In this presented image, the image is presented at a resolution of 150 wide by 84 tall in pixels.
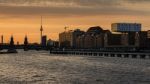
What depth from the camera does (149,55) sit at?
624ft

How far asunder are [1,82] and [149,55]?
402 feet

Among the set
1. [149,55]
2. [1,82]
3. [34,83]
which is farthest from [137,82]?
[149,55]

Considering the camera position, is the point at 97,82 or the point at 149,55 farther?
the point at 149,55

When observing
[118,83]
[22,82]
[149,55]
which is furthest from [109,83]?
[149,55]

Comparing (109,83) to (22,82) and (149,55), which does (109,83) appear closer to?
(22,82)

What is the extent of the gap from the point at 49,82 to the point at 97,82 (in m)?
6.58

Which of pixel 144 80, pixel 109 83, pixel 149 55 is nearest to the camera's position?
pixel 109 83

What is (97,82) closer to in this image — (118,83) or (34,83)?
(118,83)

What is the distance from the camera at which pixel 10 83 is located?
71.8 meters

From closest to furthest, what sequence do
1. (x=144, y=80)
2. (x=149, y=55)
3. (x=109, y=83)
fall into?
(x=109, y=83) < (x=144, y=80) < (x=149, y=55)

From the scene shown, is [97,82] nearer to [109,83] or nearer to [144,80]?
[109,83]

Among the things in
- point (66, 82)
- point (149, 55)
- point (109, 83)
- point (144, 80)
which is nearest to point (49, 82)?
point (66, 82)

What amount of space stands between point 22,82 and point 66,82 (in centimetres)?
610

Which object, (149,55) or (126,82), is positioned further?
(149,55)
